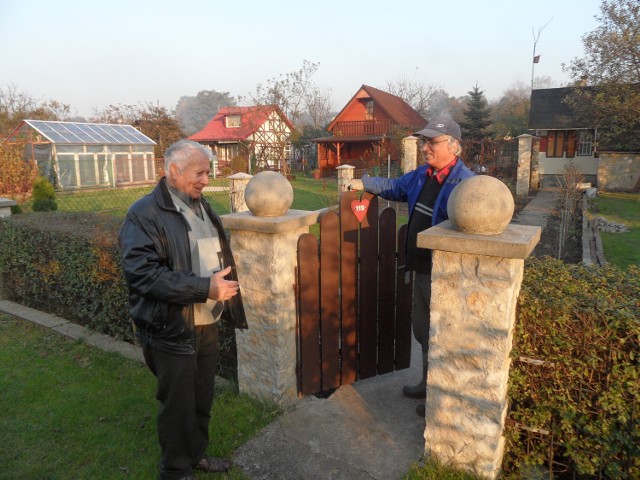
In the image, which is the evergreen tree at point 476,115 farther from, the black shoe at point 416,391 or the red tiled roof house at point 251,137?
the black shoe at point 416,391

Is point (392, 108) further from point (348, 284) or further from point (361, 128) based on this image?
point (348, 284)

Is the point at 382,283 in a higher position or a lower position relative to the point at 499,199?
lower

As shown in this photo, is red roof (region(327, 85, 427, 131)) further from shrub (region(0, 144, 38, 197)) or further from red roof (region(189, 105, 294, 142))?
shrub (region(0, 144, 38, 197))

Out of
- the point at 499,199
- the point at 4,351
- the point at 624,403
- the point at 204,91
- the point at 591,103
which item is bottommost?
the point at 4,351

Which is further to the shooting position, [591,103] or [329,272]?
[591,103]

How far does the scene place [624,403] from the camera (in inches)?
88.3

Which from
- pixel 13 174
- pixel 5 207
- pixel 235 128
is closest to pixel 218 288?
pixel 5 207

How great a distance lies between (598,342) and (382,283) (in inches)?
66.0

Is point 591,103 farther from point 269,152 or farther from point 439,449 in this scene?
point 439,449

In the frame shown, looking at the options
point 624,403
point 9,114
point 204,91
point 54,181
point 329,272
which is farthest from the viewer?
point 204,91

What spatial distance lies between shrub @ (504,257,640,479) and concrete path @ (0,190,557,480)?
26.8 inches

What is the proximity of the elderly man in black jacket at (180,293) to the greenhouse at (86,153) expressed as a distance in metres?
20.5

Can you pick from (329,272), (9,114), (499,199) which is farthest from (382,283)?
(9,114)

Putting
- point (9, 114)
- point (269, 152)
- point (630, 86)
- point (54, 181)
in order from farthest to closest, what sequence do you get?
point (9, 114)
point (269, 152)
point (54, 181)
point (630, 86)
